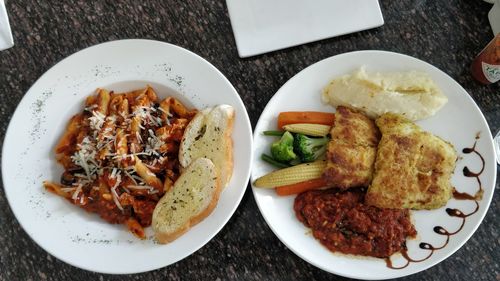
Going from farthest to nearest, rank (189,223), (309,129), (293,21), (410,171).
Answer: (293,21) < (309,129) < (410,171) < (189,223)

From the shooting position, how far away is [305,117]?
7.20ft

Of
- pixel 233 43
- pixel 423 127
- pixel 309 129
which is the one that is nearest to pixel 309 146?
Result: pixel 309 129

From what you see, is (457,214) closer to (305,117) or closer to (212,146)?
(305,117)

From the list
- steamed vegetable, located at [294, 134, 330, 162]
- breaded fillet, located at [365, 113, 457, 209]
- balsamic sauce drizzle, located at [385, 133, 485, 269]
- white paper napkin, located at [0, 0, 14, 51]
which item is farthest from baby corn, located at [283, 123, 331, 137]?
white paper napkin, located at [0, 0, 14, 51]

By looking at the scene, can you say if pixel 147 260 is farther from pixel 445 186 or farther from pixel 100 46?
pixel 445 186

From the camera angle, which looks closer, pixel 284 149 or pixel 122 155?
pixel 122 155

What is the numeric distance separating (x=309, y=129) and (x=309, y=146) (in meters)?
0.08

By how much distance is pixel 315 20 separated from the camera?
232 centimetres

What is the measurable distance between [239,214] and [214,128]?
0.48 metres

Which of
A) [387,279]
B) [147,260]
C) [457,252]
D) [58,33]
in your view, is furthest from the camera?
[58,33]

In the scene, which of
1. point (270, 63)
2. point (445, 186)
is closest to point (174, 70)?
point (270, 63)

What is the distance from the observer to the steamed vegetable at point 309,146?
2138 millimetres

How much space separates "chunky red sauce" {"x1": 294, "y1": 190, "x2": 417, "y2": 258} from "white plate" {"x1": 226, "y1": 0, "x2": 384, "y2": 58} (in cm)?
78

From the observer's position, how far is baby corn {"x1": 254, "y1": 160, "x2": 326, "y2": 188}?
2.10 m
